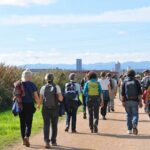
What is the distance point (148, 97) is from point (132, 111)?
257 centimetres

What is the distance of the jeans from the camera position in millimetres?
18266

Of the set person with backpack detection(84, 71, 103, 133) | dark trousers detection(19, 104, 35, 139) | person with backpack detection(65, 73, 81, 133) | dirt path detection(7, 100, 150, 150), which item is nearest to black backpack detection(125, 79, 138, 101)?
person with backpack detection(84, 71, 103, 133)

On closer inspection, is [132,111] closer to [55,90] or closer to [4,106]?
[55,90]

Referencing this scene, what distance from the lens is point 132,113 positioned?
18438 mm

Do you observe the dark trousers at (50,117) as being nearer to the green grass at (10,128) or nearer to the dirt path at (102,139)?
the dirt path at (102,139)

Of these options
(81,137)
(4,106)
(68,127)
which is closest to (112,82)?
(4,106)

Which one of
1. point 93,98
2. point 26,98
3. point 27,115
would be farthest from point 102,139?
point 26,98

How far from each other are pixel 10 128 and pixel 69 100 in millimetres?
2478

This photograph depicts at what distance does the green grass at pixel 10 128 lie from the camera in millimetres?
16742

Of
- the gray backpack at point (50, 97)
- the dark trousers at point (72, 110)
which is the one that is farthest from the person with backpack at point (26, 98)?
the dark trousers at point (72, 110)

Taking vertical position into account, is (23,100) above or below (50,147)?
above

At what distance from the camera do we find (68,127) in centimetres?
1917

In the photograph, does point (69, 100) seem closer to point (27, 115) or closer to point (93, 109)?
point (93, 109)

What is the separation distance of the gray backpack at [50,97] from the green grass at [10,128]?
155 cm
